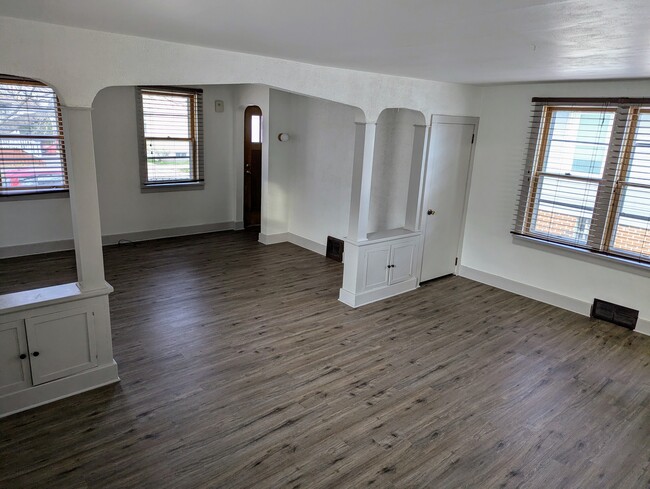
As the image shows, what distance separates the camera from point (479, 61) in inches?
127

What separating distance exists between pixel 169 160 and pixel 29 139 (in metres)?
1.77

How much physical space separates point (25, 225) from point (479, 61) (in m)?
5.56

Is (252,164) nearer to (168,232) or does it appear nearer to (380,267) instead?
(168,232)

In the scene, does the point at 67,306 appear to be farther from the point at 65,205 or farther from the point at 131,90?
the point at 131,90

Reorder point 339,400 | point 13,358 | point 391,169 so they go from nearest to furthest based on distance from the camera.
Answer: point 13,358, point 339,400, point 391,169

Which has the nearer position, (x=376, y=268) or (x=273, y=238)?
(x=376, y=268)

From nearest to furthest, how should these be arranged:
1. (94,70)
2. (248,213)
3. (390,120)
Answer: (94,70), (390,120), (248,213)

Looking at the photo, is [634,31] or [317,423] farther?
[317,423]

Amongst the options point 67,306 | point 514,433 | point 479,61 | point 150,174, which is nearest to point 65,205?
point 150,174

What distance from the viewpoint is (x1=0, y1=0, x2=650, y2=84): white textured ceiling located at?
1806 mm

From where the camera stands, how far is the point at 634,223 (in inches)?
173

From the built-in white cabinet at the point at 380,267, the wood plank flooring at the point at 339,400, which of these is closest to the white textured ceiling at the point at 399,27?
the built-in white cabinet at the point at 380,267

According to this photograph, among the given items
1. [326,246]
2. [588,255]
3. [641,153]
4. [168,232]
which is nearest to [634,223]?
[588,255]

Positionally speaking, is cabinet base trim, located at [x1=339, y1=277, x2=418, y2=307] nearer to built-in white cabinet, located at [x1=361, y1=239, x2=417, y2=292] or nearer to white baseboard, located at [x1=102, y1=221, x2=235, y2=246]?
built-in white cabinet, located at [x1=361, y1=239, x2=417, y2=292]
